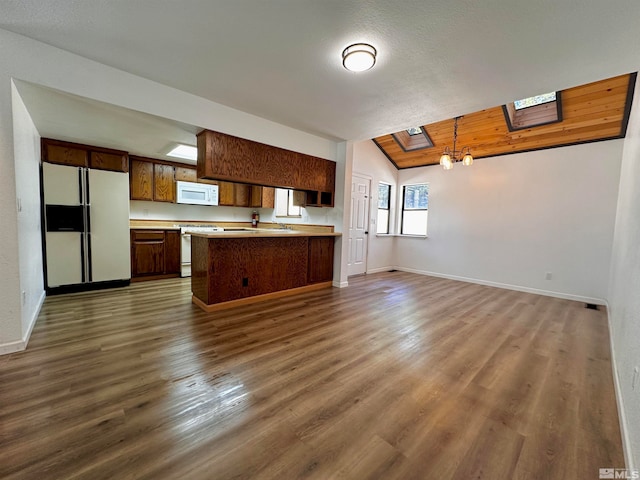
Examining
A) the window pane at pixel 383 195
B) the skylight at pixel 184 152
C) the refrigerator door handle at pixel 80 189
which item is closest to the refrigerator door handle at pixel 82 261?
the refrigerator door handle at pixel 80 189

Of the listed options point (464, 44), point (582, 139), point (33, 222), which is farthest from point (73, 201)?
point (582, 139)

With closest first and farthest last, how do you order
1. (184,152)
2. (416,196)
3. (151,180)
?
(184,152), (151,180), (416,196)

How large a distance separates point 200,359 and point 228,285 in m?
1.34

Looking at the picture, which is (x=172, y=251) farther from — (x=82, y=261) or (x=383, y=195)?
(x=383, y=195)

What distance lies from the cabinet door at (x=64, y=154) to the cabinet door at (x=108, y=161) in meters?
0.09

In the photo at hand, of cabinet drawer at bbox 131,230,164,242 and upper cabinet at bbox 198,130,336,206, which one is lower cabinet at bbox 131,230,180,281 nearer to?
cabinet drawer at bbox 131,230,164,242

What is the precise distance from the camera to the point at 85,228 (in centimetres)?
379

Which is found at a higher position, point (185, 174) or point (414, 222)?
point (185, 174)

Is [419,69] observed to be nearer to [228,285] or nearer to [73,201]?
[228,285]

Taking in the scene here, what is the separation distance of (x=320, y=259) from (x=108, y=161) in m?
3.63

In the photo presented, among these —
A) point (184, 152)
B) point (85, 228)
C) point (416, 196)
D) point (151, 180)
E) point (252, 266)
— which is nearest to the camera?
point (252, 266)

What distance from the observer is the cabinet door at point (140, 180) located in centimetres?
472

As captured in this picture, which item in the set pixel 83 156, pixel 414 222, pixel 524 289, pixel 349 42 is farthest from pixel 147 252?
pixel 524 289

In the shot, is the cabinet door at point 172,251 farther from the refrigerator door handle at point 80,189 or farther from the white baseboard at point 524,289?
the white baseboard at point 524,289
